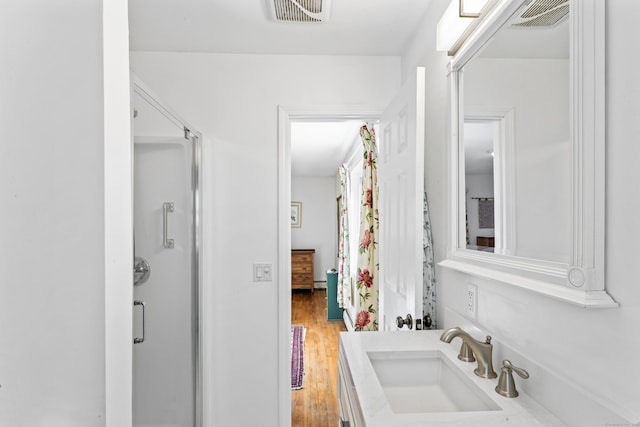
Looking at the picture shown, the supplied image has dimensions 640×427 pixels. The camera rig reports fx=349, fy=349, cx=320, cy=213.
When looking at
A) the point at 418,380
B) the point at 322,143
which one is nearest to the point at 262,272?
the point at 418,380

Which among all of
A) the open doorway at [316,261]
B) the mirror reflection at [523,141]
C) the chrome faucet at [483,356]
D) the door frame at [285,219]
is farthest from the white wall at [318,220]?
the chrome faucet at [483,356]

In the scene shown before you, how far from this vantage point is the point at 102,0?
1.28 feet

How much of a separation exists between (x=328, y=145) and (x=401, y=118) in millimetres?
2863

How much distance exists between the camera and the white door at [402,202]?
52.0 inches

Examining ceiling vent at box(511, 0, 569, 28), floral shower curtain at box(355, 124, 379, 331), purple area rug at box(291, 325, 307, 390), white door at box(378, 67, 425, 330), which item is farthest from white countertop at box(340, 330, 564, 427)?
purple area rug at box(291, 325, 307, 390)

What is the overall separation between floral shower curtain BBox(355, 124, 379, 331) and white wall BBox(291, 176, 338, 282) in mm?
4108

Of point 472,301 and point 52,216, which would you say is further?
point 472,301

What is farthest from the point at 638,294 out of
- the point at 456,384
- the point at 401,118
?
the point at 401,118

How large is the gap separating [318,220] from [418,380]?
6.08 metres

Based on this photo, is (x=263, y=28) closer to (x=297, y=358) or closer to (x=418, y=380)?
(x=418, y=380)

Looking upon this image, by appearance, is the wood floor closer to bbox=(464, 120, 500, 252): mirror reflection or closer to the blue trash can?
the blue trash can

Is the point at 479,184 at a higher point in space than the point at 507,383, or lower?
higher

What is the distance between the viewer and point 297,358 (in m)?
3.36

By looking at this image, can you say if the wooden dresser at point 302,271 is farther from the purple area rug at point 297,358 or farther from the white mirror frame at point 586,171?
the white mirror frame at point 586,171
